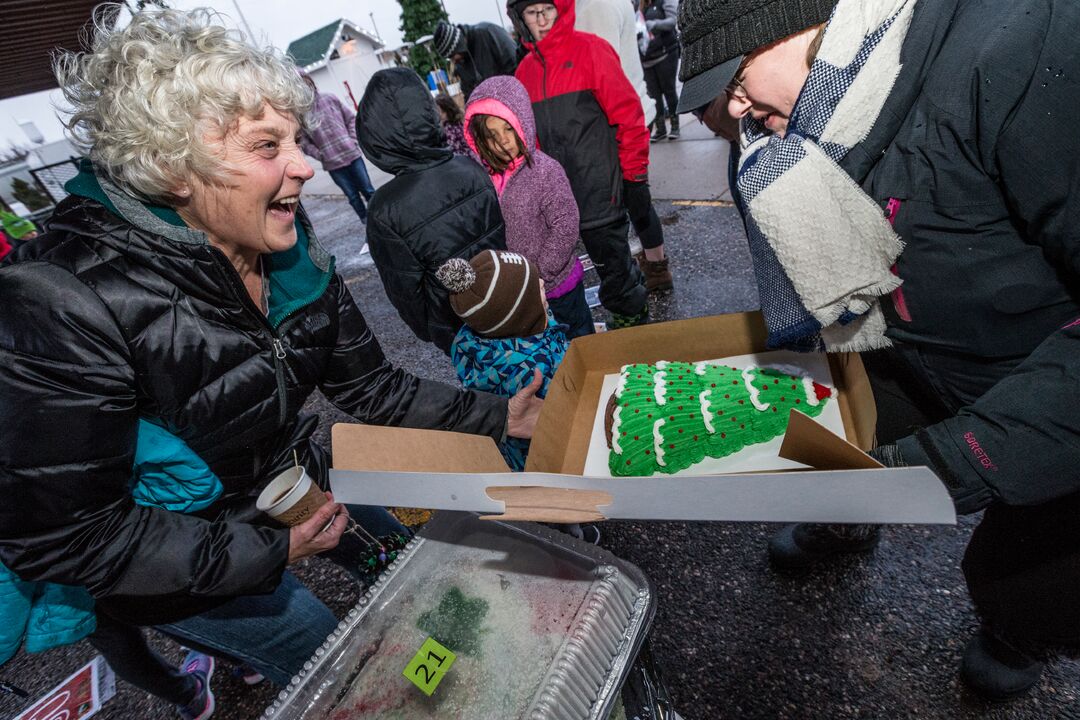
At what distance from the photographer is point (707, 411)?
5.90ft

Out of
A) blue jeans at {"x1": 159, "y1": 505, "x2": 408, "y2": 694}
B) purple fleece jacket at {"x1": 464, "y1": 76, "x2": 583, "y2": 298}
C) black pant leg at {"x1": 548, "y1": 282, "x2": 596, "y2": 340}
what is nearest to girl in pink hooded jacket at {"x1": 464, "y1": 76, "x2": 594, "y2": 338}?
purple fleece jacket at {"x1": 464, "y1": 76, "x2": 583, "y2": 298}

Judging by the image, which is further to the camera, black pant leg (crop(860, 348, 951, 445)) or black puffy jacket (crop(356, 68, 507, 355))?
black puffy jacket (crop(356, 68, 507, 355))

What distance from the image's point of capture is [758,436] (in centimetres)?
182

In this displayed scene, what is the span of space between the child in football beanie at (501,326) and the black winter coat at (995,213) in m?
1.27

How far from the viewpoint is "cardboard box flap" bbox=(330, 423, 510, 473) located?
1.03 m

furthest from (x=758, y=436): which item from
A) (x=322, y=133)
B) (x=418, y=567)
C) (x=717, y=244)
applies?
(x=322, y=133)

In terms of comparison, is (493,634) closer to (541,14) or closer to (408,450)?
(408,450)

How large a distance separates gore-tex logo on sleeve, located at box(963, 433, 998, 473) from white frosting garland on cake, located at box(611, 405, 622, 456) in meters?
1.00

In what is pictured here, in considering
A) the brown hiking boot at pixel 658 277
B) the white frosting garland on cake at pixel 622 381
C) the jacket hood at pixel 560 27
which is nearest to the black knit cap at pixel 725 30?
the white frosting garland on cake at pixel 622 381

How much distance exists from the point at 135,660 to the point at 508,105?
289 centimetres

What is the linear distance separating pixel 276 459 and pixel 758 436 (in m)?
1.67

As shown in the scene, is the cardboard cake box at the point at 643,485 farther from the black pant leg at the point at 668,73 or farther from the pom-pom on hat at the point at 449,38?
the black pant leg at the point at 668,73

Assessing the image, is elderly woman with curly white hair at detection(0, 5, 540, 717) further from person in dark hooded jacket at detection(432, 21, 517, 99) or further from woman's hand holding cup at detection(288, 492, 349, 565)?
person in dark hooded jacket at detection(432, 21, 517, 99)

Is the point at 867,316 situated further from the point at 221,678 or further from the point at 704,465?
the point at 221,678
